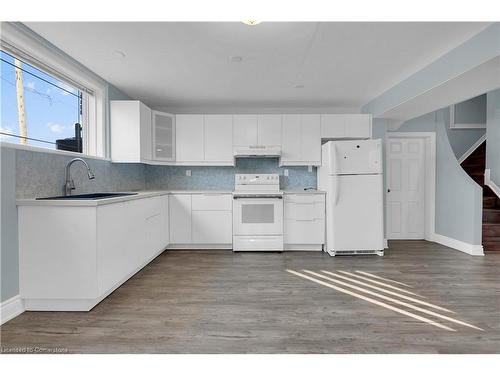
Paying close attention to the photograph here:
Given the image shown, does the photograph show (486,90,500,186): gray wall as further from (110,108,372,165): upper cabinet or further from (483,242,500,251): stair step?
(110,108,372,165): upper cabinet

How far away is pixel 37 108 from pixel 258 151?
8.84 ft

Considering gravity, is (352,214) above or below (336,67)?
below

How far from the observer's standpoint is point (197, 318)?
79.3 inches

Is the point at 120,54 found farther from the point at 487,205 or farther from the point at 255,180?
the point at 487,205

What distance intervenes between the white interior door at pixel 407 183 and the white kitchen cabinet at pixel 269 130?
2.02 meters

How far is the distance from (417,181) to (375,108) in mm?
1636

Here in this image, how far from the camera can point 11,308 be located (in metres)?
2.01

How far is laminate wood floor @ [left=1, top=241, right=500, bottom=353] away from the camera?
1.69 m

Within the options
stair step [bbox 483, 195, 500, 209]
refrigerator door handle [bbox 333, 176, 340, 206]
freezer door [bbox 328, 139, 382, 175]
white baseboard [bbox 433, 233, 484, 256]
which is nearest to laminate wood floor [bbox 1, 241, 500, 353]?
white baseboard [bbox 433, 233, 484, 256]

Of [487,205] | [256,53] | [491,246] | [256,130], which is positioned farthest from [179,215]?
[487,205]

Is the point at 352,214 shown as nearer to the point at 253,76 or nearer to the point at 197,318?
the point at 253,76
